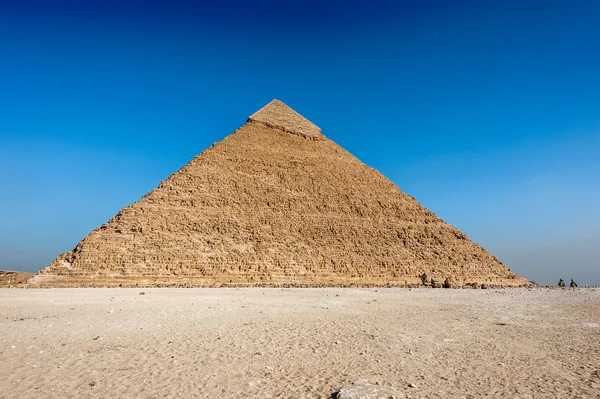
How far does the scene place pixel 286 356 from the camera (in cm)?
560

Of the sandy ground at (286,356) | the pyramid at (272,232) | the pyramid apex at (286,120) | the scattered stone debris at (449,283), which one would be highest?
the pyramid apex at (286,120)

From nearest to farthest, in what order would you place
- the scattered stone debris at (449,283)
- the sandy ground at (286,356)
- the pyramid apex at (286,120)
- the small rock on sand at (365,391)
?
the small rock on sand at (365,391), the sandy ground at (286,356), the scattered stone debris at (449,283), the pyramid apex at (286,120)

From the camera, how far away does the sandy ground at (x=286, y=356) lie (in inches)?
165

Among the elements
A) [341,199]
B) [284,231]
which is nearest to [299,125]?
[341,199]

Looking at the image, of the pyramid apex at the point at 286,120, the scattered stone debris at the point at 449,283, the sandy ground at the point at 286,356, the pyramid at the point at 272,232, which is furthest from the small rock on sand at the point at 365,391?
the pyramid apex at the point at 286,120

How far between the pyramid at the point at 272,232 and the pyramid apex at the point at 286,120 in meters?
1.34

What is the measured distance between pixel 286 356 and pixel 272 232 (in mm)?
25025

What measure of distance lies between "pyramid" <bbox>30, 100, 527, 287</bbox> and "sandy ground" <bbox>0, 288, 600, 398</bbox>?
16115 mm

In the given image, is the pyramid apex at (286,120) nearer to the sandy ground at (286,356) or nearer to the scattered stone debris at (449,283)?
the scattered stone debris at (449,283)

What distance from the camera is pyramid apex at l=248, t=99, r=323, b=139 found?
45344 millimetres

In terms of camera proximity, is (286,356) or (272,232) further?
(272,232)

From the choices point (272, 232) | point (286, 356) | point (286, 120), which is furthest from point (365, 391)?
point (286, 120)

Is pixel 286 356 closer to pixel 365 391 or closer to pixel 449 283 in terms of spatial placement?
pixel 365 391

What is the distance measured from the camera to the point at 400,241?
33906mm
